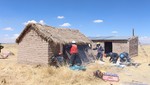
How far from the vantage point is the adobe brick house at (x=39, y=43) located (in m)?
17.5

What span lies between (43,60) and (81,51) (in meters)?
4.33

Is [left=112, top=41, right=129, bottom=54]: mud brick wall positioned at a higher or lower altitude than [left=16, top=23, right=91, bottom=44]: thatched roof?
lower

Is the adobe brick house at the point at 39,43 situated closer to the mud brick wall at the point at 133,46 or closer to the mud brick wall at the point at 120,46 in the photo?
the mud brick wall at the point at 120,46

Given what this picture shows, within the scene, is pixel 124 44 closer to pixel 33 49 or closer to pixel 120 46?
pixel 120 46

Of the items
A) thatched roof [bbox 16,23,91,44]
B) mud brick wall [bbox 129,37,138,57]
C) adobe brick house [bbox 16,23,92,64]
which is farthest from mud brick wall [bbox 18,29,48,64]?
mud brick wall [bbox 129,37,138,57]

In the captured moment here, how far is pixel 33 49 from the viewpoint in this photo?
18.5m

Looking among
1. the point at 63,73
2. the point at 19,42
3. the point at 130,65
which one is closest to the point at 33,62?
the point at 19,42

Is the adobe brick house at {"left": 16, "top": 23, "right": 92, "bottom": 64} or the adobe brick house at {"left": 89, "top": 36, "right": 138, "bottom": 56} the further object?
the adobe brick house at {"left": 89, "top": 36, "right": 138, "bottom": 56}

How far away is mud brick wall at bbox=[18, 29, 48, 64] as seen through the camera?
17.7 metres

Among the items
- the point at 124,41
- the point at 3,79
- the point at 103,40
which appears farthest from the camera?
the point at 103,40

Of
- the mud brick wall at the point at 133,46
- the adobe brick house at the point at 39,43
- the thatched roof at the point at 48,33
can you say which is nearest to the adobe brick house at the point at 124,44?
the mud brick wall at the point at 133,46

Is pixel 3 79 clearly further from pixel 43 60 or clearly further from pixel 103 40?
pixel 103 40

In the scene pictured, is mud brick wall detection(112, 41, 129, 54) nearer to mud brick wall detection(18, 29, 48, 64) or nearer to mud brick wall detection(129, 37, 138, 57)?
mud brick wall detection(129, 37, 138, 57)

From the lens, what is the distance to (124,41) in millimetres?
27984
